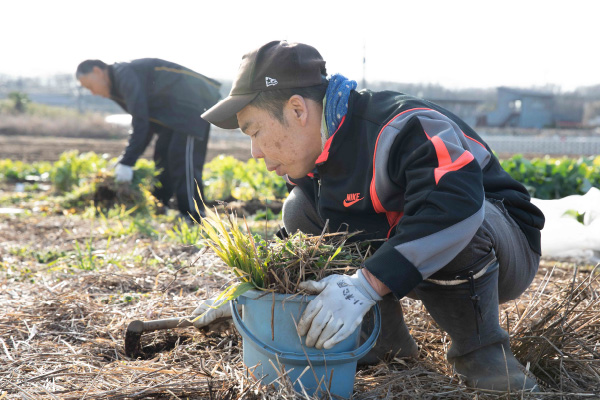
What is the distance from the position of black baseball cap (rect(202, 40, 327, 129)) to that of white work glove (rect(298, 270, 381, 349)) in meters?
0.71

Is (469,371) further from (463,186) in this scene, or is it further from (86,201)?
(86,201)

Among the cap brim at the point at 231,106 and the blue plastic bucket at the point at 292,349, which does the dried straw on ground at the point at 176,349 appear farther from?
the cap brim at the point at 231,106

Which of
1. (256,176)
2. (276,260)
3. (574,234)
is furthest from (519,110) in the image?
(276,260)

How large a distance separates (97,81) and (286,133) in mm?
4246

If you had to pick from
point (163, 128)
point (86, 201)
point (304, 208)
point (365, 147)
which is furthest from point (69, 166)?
point (365, 147)

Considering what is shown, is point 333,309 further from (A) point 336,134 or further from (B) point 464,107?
(B) point 464,107

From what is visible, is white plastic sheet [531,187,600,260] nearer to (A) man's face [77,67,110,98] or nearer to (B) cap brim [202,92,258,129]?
(B) cap brim [202,92,258,129]

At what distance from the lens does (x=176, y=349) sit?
2018 mm

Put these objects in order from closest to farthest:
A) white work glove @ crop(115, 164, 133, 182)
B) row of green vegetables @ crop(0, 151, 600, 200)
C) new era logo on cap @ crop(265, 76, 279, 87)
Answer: new era logo on cap @ crop(265, 76, 279, 87)
white work glove @ crop(115, 164, 133, 182)
row of green vegetables @ crop(0, 151, 600, 200)

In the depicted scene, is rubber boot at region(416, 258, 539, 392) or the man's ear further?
the man's ear

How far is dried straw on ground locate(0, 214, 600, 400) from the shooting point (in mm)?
1621

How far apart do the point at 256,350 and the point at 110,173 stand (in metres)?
5.17

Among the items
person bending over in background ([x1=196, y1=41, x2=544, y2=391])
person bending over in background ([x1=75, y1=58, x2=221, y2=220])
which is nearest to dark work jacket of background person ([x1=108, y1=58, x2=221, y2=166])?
person bending over in background ([x1=75, y1=58, x2=221, y2=220])

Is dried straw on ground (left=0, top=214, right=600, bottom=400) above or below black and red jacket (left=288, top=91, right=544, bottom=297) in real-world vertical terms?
below
